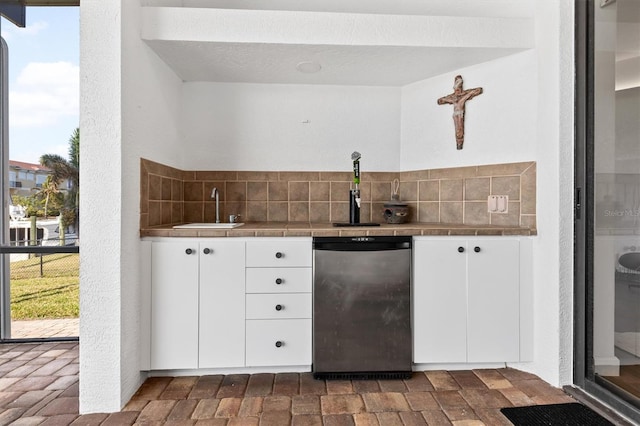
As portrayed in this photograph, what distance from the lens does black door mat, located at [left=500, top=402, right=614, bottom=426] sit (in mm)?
1713

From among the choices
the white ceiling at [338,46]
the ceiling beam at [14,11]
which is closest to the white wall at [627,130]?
the white ceiling at [338,46]

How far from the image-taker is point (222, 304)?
2.10 meters

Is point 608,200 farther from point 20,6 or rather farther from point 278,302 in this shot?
point 20,6

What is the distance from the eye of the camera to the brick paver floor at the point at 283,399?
175cm

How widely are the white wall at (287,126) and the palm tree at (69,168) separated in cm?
84

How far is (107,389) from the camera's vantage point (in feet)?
6.05

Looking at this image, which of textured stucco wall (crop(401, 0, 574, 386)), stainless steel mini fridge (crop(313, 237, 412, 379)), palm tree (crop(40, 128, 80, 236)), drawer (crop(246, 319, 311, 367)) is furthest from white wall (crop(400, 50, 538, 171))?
palm tree (crop(40, 128, 80, 236))

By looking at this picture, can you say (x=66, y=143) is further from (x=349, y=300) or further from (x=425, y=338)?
(x=425, y=338)

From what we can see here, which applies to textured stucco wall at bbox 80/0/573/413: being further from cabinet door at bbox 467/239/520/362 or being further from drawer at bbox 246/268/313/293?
drawer at bbox 246/268/313/293

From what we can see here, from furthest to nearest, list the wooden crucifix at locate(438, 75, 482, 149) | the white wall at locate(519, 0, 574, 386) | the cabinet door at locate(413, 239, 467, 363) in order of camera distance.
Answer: the wooden crucifix at locate(438, 75, 482, 149) → the cabinet door at locate(413, 239, 467, 363) → the white wall at locate(519, 0, 574, 386)

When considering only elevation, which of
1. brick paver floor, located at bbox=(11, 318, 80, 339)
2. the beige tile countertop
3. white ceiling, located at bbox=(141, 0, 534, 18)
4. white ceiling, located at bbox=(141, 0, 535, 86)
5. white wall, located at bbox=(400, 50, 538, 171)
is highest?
white ceiling, located at bbox=(141, 0, 534, 18)

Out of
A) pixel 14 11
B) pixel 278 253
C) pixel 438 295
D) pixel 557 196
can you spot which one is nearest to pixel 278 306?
pixel 278 253

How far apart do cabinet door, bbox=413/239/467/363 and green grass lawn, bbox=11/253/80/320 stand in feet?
8.59

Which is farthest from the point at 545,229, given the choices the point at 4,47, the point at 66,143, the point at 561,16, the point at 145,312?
the point at 4,47
